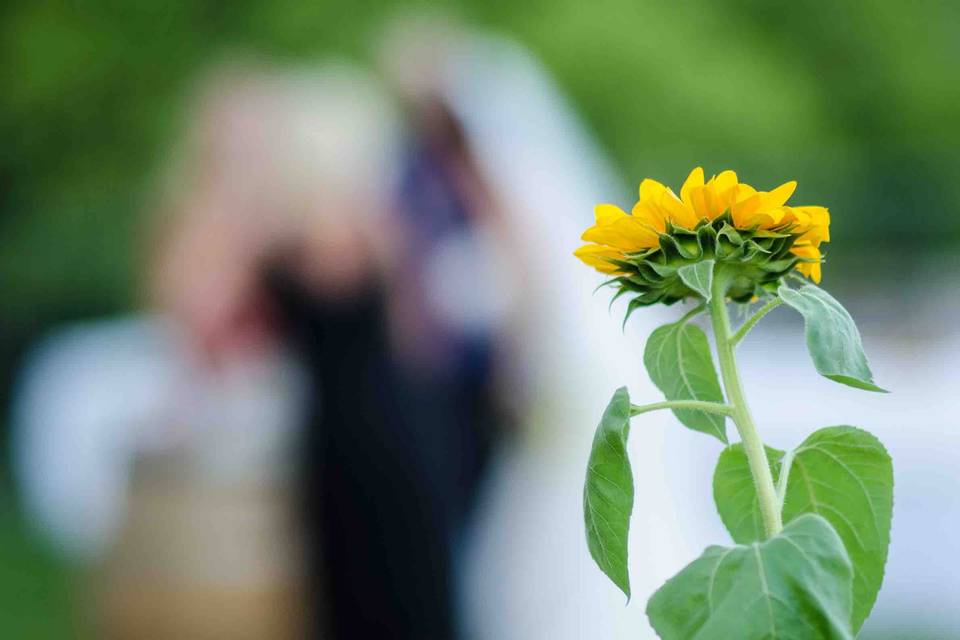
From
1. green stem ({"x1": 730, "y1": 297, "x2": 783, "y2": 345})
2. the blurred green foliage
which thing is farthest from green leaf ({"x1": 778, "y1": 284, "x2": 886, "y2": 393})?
the blurred green foliage

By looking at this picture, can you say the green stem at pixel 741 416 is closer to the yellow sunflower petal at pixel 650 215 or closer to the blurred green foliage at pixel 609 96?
the yellow sunflower petal at pixel 650 215

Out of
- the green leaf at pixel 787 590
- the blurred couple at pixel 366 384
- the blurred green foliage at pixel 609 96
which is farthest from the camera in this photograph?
the blurred green foliage at pixel 609 96

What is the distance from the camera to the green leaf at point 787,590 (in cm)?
30

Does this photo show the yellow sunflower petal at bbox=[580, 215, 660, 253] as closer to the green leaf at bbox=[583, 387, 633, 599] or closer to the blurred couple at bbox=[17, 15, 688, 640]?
the green leaf at bbox=[583, 387, 633, 599]

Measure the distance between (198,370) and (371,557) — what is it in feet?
1.95

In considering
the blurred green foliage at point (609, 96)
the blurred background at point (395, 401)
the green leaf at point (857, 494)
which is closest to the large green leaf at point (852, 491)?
the green leaf at point (857, 494)

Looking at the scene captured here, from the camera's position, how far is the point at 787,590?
30cm

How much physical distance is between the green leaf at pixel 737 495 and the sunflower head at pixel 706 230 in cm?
7

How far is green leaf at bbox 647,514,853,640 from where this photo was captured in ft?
0.98

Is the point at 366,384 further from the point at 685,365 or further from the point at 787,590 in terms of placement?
the point at 787,590

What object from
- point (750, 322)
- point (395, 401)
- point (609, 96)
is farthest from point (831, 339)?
point (609, 96)

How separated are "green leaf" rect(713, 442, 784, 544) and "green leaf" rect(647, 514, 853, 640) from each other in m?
0.09

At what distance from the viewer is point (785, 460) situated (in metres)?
0.37

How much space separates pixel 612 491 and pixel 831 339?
0.07 metres
